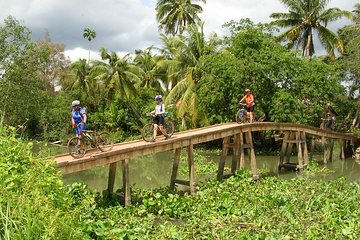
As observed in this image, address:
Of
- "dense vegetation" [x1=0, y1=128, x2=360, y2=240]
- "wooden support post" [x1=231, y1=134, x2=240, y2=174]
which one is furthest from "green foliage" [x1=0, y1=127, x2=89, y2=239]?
"wooden support post" [x1=231, y1=134, x2=240, y2=174]

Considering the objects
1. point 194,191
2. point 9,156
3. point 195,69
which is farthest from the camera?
point 195,69

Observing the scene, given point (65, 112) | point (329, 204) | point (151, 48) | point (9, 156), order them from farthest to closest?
point (151, 48) < point (65, 112) < point (329, 204) < point (9, 156)

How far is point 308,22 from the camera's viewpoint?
3083 centimetres

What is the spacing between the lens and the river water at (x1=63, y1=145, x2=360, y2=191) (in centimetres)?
1806

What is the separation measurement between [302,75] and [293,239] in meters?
19.1

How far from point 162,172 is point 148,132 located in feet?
26.6

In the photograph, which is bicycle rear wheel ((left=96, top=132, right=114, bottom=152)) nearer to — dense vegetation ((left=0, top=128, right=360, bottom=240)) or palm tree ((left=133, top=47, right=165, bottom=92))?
dense vegetation ((left=0, top=128, right=360, bottom=240))

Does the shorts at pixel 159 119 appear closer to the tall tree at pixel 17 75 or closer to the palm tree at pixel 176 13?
the tall tree at pixel 17 75

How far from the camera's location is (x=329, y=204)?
31.4ft

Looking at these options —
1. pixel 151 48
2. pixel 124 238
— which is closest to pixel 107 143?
pixel 124 238

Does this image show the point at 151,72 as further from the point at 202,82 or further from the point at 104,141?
the point at 104,141

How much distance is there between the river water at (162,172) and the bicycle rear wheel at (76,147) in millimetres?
5158

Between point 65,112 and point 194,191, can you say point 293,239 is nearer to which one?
point 194,191

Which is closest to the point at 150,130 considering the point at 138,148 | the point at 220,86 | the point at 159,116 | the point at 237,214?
the point at 159,116
